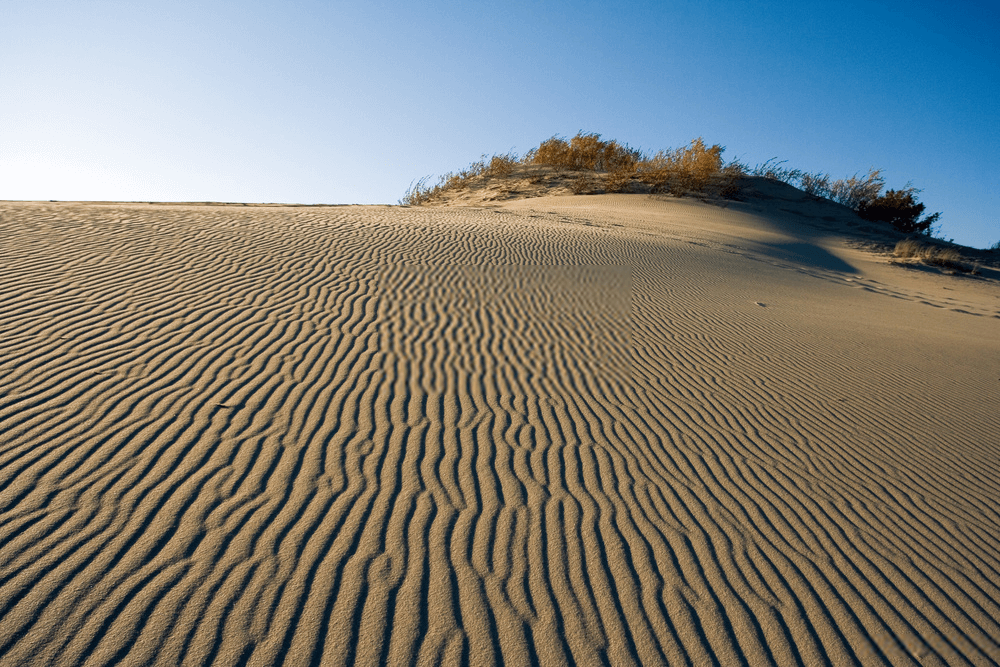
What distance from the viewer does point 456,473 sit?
153 inches

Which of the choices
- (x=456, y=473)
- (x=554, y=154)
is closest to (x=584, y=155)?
(x=554, y=154)

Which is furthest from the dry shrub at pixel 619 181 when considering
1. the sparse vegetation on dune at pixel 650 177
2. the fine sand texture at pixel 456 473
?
the fine sand texture at pixel 456 473

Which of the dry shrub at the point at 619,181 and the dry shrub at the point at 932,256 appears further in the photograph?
the dry shrub at the point at 619,181

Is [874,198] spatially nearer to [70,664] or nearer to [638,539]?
[638,539]

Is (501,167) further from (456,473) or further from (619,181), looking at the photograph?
(456,473)

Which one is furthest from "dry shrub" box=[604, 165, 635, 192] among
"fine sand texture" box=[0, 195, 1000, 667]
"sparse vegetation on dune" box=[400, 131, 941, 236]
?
"fine sand texture" box=[0, 195, 1000, 667]

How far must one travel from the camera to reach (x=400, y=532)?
326cm

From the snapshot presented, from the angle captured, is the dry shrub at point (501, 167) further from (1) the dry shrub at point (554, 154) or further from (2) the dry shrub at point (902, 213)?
(2) the dry shrub at point (902, 213)

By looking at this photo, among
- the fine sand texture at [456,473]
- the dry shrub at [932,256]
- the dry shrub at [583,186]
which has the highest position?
the dry shrub at [583,186]

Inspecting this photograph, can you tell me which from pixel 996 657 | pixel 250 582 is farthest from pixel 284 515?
pixel 996 657

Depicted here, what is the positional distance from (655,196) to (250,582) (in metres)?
20.9

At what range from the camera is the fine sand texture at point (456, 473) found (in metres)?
2.71

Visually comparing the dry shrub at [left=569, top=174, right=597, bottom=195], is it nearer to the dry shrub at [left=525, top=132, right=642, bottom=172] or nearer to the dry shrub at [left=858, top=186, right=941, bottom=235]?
the dry shrub at [left=525, top=132, right=642, bottom=172]

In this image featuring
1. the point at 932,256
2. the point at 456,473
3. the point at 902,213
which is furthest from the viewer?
the point at 902,213
